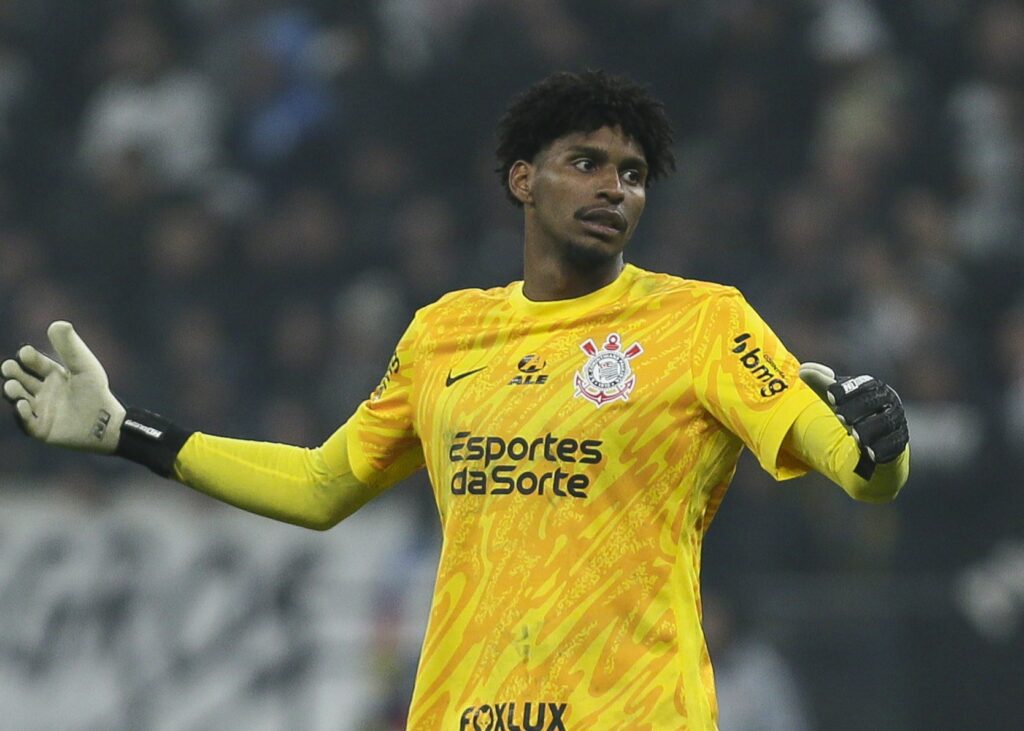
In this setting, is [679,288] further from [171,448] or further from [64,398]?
[64,398]

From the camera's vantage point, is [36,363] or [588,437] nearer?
[588,437]

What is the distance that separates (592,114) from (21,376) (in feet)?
4.88

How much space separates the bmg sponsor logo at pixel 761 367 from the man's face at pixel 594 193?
414 mm

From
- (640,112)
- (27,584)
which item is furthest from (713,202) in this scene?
(640,112)

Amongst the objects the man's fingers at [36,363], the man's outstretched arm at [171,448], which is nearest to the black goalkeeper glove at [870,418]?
the man's outstretched arm at [171,448]

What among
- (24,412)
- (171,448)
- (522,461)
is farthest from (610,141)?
(24,412)

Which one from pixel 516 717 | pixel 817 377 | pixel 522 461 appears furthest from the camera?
pixel 522 461

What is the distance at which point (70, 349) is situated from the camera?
4648 mm

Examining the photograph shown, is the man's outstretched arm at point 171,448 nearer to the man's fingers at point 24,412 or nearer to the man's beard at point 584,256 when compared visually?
the man's fingers at point 24,412

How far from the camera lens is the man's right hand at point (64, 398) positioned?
15.2 ft

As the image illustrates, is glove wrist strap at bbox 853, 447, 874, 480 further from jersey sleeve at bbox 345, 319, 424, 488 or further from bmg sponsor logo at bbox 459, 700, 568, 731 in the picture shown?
jersey sleeve at bbox 345, 319, 424, 488

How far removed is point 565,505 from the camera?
4.07m

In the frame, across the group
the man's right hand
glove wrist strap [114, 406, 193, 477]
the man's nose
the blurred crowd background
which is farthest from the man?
the blurred crowd background

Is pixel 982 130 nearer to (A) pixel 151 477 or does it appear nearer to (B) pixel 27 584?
(A) pixel 151 477
